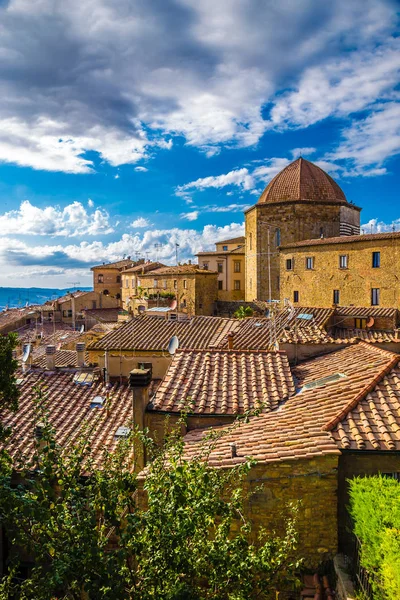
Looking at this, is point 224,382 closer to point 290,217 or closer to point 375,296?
point 375,296

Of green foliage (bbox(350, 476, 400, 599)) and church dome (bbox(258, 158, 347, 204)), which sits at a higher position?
church dome (bbox(258, 158, 347, 204))

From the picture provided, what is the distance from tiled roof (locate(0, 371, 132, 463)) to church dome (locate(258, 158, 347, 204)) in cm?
3682

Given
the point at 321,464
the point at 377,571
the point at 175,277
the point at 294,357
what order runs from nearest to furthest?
the point at 377,571, the point at 321,464, the point at 294,357, the point at 175,277

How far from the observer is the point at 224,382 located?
1095 cm

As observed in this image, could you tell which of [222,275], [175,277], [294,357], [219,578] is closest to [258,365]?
[294,357]

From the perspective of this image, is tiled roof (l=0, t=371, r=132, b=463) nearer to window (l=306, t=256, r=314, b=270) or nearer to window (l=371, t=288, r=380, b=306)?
window (l=371, t=288, r=380, b=306)

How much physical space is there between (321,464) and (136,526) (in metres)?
3.16

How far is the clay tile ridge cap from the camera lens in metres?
7.48

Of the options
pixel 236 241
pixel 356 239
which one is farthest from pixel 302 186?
pixel 236 241

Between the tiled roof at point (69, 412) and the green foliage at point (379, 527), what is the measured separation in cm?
689

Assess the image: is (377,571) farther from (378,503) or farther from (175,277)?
(175,277)

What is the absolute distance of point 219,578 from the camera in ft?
15.7

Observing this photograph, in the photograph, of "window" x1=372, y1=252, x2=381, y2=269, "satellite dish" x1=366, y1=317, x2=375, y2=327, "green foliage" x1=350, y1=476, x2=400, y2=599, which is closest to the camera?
"green foliage" x1=350, y1=476, x2=400, y2=599

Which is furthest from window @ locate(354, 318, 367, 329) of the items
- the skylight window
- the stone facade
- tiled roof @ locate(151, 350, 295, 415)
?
the stone facade
